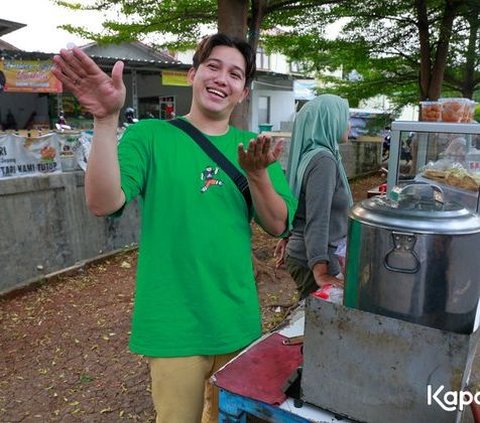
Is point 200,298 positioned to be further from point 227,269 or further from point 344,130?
point 344,130

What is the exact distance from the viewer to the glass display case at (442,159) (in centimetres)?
216

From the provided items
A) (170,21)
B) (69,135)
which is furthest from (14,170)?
(170,21)

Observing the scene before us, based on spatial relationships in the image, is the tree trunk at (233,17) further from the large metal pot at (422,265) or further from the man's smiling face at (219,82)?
the large metal pot at (422,265)

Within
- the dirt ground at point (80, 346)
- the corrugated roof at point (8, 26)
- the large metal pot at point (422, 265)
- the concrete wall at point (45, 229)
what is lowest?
the dirt ground at point (80, 346)

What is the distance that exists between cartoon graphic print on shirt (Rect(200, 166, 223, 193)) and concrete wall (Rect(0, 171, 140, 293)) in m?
4.29

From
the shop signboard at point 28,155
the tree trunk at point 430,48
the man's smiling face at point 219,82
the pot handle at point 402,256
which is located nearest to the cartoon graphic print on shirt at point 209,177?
the man's smiling face at point 219,82

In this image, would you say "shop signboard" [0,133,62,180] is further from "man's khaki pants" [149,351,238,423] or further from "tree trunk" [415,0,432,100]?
"tree trunk" [415,0,432,100]

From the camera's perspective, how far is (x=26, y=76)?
9.38m

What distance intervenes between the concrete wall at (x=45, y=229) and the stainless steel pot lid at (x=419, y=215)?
4798 millimetres

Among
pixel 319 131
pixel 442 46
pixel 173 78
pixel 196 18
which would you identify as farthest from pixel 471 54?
pixel 319 131

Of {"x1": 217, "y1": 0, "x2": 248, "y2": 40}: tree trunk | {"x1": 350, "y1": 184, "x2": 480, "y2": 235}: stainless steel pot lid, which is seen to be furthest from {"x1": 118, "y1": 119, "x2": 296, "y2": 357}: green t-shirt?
{"x1": 217, "y1": 0, "x2": 248, "y2": 40}: tree trunk

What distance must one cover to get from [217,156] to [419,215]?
71 centimetres

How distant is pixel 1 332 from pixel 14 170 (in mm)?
2178

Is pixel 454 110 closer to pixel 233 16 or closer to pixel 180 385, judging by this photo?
pixel 180 385
